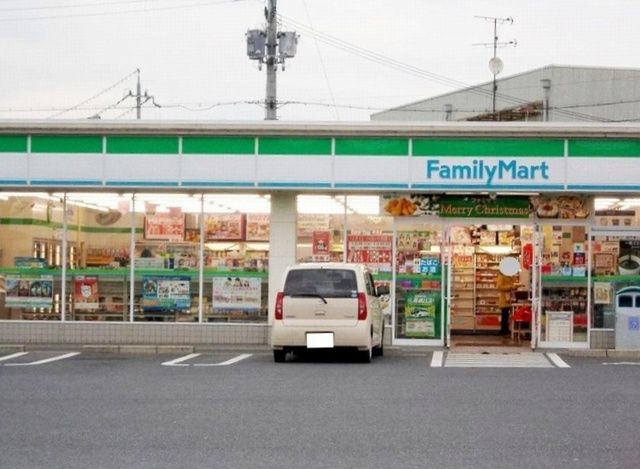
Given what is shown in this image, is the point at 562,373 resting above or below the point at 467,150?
below

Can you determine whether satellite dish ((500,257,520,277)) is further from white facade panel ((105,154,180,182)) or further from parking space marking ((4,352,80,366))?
parking space marking ((4,352,80,366))

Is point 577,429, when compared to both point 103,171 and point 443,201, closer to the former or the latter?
point 443,201

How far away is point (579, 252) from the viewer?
2448 cm

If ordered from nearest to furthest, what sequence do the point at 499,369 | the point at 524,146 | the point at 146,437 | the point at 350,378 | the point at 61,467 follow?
the point at 61,467 < the point at 146,437 < the point at 350,378 < the point at 499,369 < the point at 524,146

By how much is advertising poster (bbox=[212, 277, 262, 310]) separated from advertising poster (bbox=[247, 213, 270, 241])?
876 millimetres

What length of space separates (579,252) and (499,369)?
601cm

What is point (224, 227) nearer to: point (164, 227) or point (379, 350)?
point (164, 227)

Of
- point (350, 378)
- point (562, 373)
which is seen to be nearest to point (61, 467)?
point (350, 378)

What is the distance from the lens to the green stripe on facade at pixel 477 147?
24.1 metres

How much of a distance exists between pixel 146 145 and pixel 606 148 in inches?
366

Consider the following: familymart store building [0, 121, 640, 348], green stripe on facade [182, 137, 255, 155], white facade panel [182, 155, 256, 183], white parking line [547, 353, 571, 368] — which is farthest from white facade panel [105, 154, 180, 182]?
white parking line [547, 353, 571, 368]

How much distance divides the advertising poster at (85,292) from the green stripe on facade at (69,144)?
2.68 m

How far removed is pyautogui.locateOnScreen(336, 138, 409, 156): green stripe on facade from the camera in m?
24.2

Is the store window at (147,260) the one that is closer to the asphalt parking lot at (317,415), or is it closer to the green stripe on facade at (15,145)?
the green stripe on facade at (15,145)
